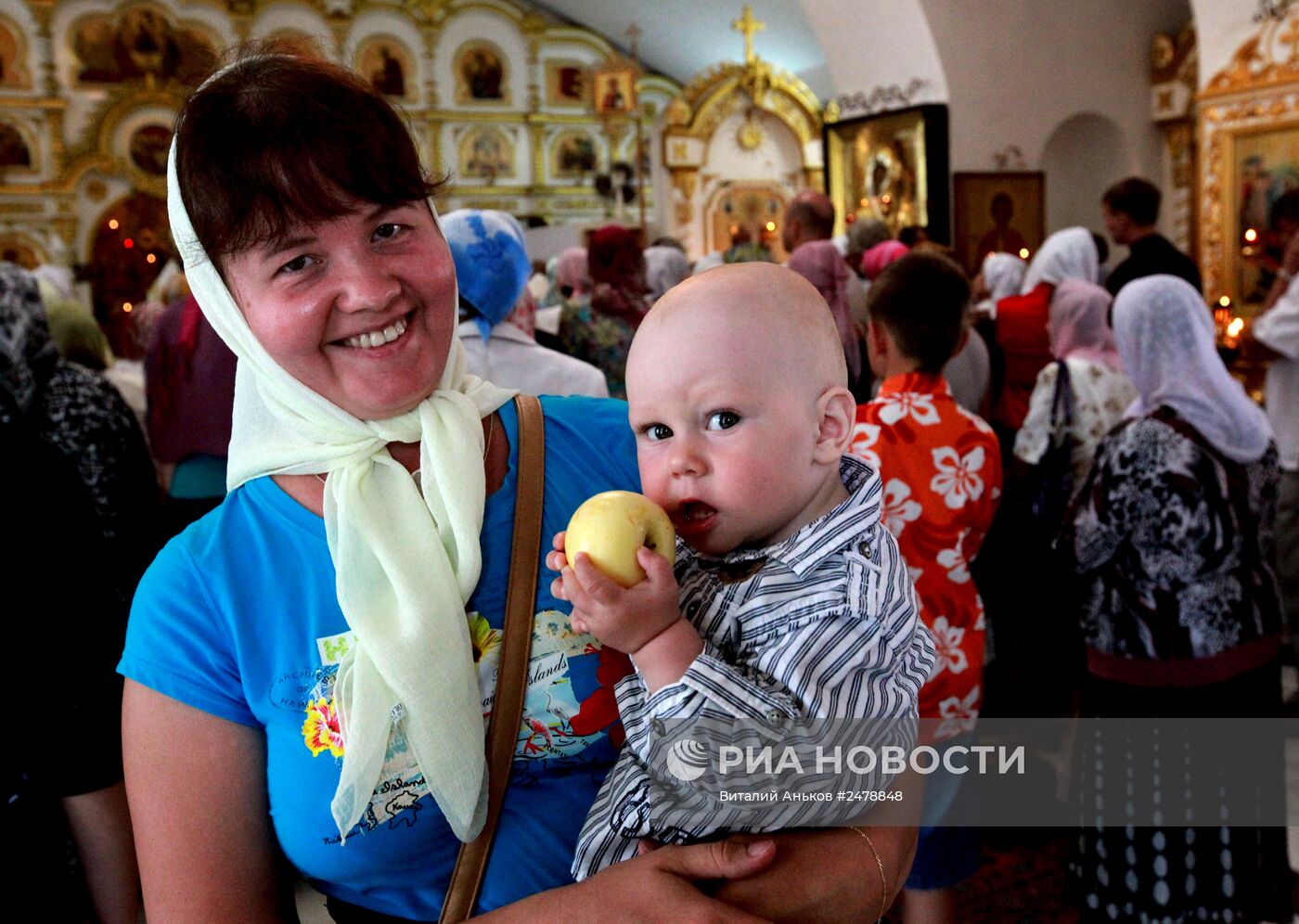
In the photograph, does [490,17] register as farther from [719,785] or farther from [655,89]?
[719,785]

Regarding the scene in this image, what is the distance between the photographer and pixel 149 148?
16938 mm

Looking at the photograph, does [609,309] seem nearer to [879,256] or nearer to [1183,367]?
[879,256]

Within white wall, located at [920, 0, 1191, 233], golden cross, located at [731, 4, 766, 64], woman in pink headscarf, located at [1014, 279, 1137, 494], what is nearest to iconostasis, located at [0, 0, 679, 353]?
golden cross, located at [731, 4, 766, 64]

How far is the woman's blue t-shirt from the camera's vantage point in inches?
52.4

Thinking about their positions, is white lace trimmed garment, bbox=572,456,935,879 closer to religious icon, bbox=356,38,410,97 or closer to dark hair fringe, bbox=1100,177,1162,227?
dark hair fringe, bbox=1100,177,1162,227

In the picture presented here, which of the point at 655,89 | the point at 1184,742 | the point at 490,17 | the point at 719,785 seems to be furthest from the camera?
the point at 655,89

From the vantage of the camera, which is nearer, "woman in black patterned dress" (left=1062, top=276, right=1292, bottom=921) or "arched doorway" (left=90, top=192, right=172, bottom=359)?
"woman in black patterned dress" (left=1062, top=276, right=1292, bottom=921)

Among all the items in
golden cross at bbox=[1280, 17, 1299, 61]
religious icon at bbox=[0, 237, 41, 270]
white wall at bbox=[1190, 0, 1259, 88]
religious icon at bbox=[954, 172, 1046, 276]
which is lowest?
religious icon at bbox=[954, 172, 1046, 276]

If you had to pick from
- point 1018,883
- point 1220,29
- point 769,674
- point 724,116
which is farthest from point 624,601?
point 724,116

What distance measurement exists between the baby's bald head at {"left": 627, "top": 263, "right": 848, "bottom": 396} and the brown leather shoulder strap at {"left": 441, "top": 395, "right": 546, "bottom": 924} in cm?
23

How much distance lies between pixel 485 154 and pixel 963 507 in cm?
1725

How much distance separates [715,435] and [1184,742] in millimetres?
2433

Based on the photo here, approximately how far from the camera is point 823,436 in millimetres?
1415

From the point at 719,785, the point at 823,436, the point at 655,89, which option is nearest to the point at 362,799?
the point at 719,785
